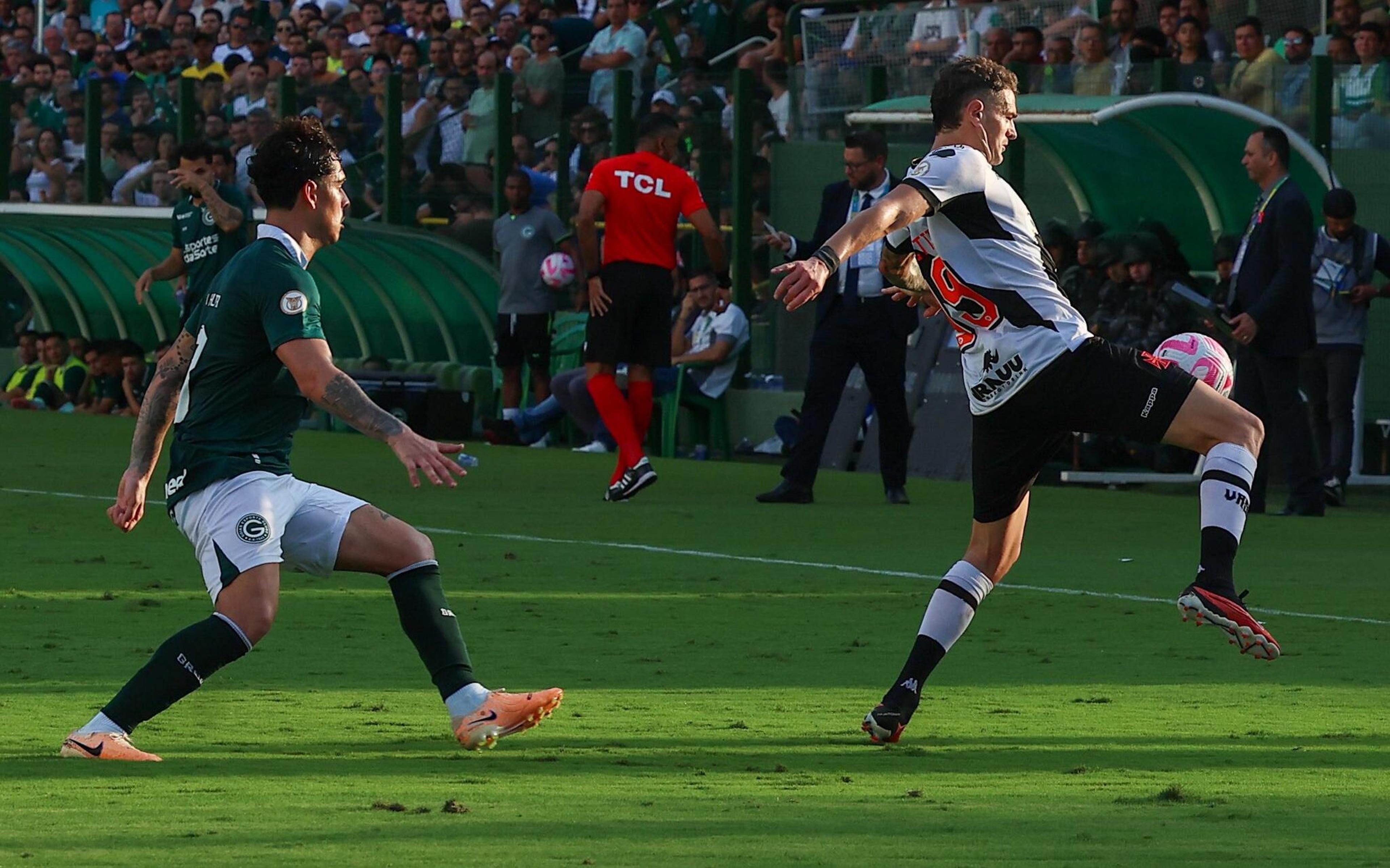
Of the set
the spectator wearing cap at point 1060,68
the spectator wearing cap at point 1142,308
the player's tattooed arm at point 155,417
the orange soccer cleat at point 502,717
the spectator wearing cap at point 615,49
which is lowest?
the spectator wearing cap at point 1142,308

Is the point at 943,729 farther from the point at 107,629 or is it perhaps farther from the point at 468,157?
the point at 468,157

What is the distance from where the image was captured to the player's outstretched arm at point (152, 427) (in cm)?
634

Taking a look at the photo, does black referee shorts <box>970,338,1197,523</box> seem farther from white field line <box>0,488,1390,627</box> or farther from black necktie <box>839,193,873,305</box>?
black necktie <box>839,193,873,305</box>

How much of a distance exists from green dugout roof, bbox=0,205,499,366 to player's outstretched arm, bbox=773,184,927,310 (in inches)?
604

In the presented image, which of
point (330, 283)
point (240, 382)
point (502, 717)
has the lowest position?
point (330, 283)

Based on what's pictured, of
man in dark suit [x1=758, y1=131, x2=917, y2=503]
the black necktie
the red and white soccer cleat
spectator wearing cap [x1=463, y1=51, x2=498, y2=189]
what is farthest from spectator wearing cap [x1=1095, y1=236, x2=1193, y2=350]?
the red and white soccer cleat

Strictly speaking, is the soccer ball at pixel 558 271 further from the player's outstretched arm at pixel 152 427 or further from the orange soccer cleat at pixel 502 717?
the orange soccer cleat at pixel 502 717

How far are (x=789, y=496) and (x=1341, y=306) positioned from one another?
12.3ft

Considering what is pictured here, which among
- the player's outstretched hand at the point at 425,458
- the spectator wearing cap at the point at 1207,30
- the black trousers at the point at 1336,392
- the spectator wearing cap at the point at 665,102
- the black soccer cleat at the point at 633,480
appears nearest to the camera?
the player's outstretched hand at the point at 425,458

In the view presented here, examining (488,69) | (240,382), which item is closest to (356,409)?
(240,382)

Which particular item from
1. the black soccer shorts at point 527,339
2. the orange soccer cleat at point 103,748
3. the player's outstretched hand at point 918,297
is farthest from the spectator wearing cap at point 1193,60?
the orange soccer cleat at point 103,748

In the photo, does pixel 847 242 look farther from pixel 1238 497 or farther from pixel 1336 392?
pixel 1336 392

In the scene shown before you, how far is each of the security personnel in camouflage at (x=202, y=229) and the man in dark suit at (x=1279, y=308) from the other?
601cm

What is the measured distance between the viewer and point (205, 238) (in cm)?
1545
